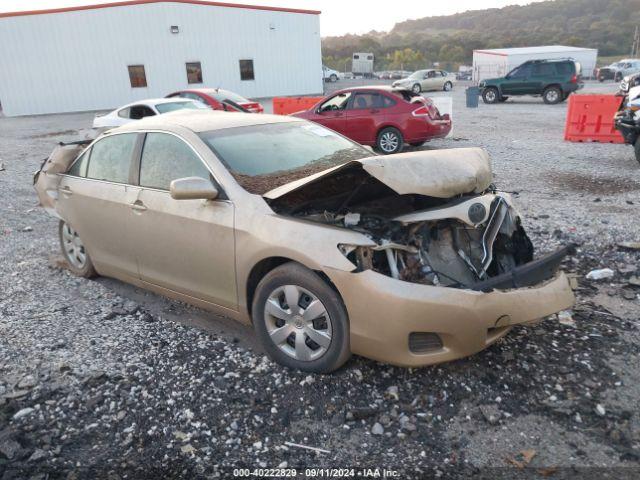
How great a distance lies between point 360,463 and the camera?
2555 mm

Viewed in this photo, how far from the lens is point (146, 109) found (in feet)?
39.0

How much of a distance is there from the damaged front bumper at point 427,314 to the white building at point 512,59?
37828mm

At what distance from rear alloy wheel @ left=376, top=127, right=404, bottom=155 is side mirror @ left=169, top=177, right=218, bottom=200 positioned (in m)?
8.22

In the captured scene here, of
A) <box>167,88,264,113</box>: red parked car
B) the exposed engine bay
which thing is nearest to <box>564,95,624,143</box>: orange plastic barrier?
<box>167,88,264,113</box>: red parked car

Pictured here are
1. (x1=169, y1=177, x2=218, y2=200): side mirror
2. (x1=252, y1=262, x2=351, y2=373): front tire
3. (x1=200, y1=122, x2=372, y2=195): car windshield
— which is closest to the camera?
(x1=252, y1=262, x2=351, y2=373): front tire

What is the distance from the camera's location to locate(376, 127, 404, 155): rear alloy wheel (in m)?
11.1

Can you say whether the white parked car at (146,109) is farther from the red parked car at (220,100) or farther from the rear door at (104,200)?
the rear door at (104,200)

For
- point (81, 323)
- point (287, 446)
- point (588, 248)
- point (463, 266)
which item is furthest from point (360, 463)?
point (588, 248)

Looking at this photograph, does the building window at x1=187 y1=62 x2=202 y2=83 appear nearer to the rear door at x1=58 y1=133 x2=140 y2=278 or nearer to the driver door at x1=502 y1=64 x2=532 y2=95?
the driver door at x1=502 y1=64 x2=532 y2=95

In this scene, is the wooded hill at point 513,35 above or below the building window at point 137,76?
above

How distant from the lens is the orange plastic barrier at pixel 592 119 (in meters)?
11.6

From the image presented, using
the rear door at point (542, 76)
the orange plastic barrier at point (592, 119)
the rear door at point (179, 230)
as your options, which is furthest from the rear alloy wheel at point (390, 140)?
the rear door at point (542, 76)

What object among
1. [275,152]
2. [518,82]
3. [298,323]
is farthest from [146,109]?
[518,82]

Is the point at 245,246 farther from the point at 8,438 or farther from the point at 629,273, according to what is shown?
the point at 629,273
